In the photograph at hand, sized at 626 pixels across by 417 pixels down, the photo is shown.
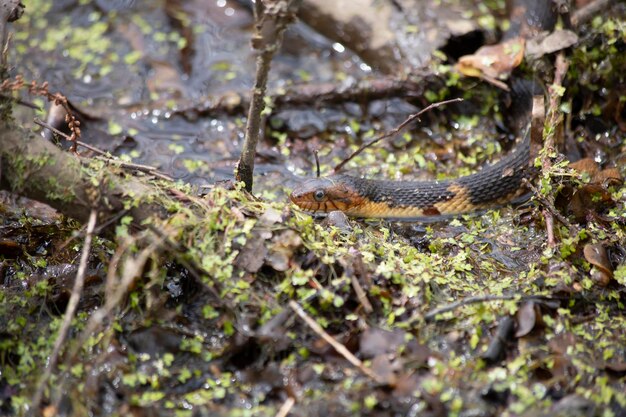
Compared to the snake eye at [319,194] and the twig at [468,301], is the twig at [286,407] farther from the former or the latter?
the snake eye at [319,194]

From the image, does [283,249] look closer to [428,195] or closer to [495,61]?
[428,195]

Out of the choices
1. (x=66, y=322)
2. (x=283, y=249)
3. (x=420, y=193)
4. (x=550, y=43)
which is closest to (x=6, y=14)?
(x=66, y=322)

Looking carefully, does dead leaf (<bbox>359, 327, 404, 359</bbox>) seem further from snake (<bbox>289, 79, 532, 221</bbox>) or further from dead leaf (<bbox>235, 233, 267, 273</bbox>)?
snake (<bbox>289, 79, 532, 221</bbox>)

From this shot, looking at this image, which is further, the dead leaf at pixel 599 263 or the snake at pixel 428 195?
the snake at pixel 428 195

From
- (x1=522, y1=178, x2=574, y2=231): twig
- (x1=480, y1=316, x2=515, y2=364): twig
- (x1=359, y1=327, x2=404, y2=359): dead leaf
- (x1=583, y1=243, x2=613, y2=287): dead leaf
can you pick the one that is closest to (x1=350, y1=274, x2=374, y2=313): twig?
(x1=359, y1=327, x2=404, y2=359): dead leaf

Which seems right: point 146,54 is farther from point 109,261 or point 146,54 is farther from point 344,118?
point 109,261

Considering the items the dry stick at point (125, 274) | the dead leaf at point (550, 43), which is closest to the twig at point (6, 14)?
the dry stick at point (125, 274)
